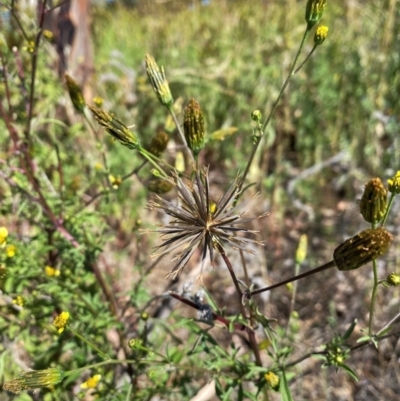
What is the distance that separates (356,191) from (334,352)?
170 centimetres

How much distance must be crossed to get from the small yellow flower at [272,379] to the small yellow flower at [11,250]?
77 cm

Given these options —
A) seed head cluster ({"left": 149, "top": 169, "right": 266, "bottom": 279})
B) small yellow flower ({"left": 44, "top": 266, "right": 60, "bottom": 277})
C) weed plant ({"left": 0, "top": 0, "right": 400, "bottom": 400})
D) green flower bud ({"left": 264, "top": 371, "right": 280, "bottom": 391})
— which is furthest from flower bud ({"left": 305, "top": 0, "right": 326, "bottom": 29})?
small yellow flower ({"left": 44, "top": 266, "right": 60, "bottom": 277})

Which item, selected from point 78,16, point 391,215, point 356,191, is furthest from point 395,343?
point 78,16

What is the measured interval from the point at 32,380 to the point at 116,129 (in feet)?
1.81

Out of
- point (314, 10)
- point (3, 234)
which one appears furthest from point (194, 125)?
point (3, 234)

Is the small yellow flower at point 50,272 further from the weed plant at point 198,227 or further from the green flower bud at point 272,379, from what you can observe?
the green flower bud at point 272,379

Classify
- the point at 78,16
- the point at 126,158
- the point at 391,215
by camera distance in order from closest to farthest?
the point at 391,215, the point at 126,158, the point at 78,16

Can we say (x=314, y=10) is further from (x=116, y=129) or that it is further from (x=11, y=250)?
(x=11, y=250)

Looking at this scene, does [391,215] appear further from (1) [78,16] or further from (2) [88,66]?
(1) [78,16]

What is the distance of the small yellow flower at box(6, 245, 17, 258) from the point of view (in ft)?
3.92

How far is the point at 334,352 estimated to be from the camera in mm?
980

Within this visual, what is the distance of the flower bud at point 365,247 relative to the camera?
2.49ft

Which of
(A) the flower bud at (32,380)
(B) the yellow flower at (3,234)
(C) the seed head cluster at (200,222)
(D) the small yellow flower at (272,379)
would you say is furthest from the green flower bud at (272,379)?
(B) the yellow flower at (3,234)

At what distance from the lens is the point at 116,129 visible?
89 centimetres
